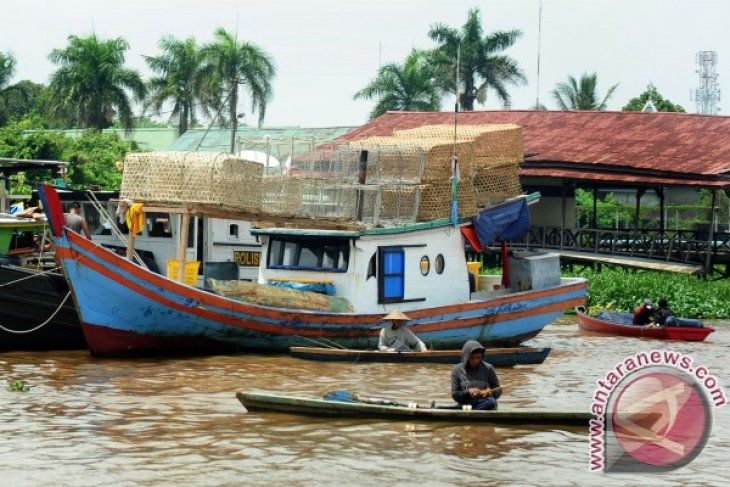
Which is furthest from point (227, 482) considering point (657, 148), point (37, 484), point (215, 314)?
point (657, 148)

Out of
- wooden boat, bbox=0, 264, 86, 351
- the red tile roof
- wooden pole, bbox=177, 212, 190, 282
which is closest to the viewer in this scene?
wooden pole, bbox=177, 212, 190, 282

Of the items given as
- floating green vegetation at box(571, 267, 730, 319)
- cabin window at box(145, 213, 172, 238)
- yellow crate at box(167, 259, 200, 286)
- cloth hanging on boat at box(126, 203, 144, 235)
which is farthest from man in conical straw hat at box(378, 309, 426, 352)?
floating green vegetation at box(571, 267, 730, 319)

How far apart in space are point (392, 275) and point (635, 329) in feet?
21.4

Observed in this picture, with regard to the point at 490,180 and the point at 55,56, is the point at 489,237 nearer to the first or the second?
the point at 490,180

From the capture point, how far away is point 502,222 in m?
21.3

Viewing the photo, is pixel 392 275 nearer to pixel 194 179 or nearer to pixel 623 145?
pixel 194 179

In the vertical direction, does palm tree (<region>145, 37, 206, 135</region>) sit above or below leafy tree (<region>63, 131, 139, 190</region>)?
above

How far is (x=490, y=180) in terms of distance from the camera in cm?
2141

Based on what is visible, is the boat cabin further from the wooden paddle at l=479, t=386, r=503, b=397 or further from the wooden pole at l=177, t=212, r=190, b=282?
the wooden paddle at l=479, t=386, r=503, b=397

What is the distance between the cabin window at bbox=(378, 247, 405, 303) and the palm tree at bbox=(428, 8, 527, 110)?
36005mm

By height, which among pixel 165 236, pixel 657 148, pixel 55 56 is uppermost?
pixel 55 56

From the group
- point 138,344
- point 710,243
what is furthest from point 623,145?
point 138,344

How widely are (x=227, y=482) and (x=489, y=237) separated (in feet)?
34.1

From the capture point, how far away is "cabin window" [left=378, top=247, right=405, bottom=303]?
1972 cm
